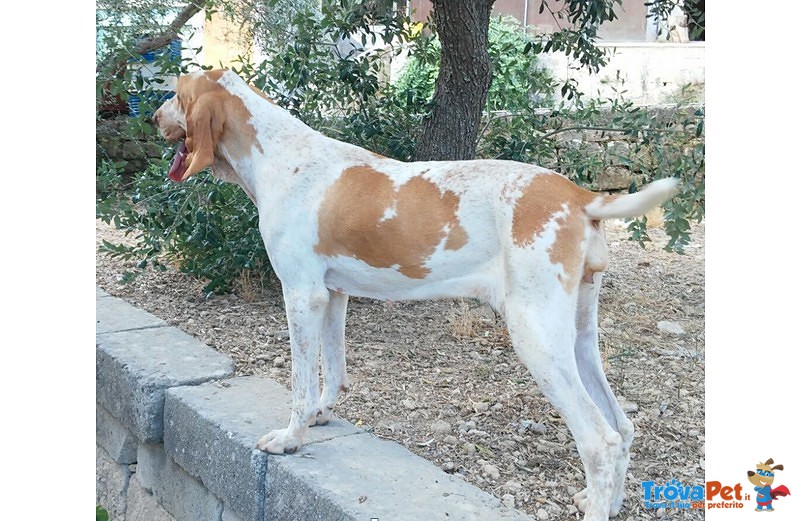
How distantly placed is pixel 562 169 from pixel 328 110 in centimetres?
161

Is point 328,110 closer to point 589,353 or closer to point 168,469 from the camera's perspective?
point 168,469

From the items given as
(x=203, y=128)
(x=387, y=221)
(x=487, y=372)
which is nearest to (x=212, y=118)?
(x=203, y=128)

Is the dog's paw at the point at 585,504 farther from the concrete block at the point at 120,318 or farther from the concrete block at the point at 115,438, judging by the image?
the concrete block at the point at 120,318

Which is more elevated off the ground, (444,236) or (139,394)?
(444,236)

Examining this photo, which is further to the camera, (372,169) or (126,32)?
(126,32)

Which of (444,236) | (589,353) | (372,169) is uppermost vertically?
(372,169)

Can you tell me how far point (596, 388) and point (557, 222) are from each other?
61 centimetres

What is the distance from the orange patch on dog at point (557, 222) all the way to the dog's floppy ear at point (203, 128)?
1.14m

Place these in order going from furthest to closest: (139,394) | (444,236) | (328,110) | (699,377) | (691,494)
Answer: (328,110) < (699,377) < (139,394) < (691,494) < (444,236)


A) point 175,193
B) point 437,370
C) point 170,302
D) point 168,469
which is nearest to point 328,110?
point 175,193

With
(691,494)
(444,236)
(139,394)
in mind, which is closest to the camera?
(444,236)

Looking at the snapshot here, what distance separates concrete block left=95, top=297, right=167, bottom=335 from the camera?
4344 millimetres

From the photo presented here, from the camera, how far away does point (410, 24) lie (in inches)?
209
